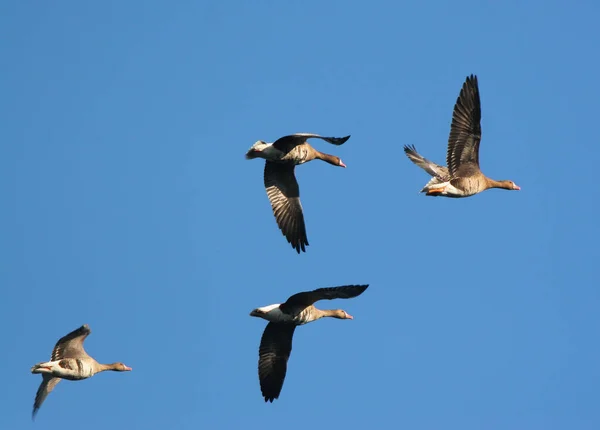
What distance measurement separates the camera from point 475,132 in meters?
27.8

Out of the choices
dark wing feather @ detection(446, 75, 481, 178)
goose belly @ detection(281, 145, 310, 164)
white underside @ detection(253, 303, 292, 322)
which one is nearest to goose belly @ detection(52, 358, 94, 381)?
white underside @ detection(253, 303, 292, 322)

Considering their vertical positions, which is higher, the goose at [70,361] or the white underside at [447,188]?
the white underside at [447,188]

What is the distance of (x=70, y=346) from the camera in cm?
2833

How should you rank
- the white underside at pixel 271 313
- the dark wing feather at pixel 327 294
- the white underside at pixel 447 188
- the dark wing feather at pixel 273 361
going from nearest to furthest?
the dark wing feather at pixel 327 294
the white underside at pixel 271 313
the dark wing feather at pixel 273 361
the white underside at pixel 447 188

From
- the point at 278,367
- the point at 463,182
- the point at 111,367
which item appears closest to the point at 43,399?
the point at 111,367

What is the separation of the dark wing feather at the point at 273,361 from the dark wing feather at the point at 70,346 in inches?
165

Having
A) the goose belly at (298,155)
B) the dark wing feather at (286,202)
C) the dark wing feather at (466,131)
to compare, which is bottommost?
the dark wing feather at (286,202)

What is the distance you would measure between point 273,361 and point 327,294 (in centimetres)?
358

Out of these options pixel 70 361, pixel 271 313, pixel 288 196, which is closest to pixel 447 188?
pixel 288 196

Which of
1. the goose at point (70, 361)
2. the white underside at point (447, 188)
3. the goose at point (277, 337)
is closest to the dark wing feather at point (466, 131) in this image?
the white underside at point (447, 188)

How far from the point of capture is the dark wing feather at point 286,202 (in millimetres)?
28781

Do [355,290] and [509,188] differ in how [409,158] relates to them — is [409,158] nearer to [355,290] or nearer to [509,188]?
[509,188]

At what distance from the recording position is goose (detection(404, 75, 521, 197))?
91.1 ft

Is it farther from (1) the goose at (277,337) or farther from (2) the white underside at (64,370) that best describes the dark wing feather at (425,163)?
(2) the white underside at (64,370)
